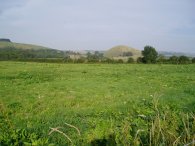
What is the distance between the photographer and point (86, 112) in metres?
10.6

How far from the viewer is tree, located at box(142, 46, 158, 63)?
243 ft

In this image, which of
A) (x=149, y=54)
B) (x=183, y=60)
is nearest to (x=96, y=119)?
(x=183, y=60)

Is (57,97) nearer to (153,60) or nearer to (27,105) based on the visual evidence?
(27,105)

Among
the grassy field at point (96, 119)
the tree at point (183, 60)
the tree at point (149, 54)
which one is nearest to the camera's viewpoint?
the grassy field at point (96, 119)

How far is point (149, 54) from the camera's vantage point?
7669 cm

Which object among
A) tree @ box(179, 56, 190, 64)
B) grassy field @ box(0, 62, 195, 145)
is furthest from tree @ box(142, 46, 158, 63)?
grassy field @ box(0, 62, 195, 145)

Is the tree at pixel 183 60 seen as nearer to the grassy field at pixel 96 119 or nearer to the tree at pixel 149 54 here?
the tree at pixel 149 54

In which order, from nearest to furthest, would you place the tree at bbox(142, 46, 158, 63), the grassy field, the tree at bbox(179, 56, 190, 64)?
the grassy field → the tree at bbox(179, 56, 190, 64) → the tree at bbox(142, 46, 158, 63)

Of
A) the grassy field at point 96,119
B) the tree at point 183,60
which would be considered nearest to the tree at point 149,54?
the tree at point 183,60

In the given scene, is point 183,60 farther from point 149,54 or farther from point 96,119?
point 96,119

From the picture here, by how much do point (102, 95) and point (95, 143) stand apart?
913cm

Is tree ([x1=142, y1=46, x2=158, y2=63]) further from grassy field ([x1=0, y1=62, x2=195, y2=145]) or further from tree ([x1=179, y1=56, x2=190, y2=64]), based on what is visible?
grassy field ([x1=0, y1=62, x2=195, y2=145])

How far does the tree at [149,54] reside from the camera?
74.0 meters

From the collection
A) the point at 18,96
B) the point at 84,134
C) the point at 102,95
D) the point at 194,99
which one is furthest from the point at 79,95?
the point at 84,134
